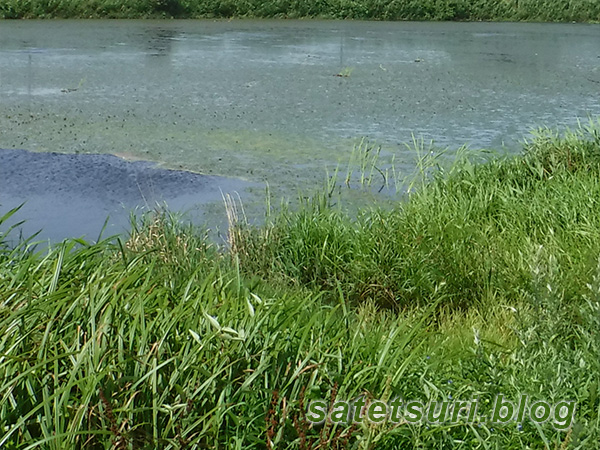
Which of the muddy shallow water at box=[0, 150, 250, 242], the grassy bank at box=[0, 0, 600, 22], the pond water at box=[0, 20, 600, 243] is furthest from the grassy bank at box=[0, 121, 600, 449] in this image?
the grassy bank at box=[0, 0, 600, 22]

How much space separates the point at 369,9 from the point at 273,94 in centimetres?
765

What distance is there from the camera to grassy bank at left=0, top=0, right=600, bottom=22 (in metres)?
13.0

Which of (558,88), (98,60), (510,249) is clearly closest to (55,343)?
(510,249)

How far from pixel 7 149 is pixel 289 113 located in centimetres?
186

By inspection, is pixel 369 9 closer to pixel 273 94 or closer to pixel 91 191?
pixel 273 94

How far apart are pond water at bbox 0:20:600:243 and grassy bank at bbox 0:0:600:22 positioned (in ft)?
6.76

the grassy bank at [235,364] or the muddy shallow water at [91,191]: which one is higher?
the grassy bank at [235,364]

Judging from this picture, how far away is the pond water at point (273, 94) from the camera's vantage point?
4820 millimetres

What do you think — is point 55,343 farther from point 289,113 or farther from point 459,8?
point 459,8

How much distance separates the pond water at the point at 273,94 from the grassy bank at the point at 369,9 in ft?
6.76

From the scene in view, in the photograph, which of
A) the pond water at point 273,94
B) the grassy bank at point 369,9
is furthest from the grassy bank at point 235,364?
the grassy bank at point 369,9

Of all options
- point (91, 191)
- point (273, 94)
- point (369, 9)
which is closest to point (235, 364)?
point (91, 191)

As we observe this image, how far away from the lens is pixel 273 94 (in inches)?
255

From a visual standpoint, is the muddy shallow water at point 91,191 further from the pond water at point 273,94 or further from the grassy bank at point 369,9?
the grassy bank at point 369,9
